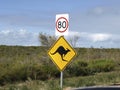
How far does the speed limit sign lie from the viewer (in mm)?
21250

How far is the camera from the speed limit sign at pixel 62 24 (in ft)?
69.7

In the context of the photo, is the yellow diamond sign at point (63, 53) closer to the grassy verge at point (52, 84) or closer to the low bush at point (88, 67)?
the grassy verge at point (52, 84)

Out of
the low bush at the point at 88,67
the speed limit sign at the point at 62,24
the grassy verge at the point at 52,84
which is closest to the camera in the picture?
the speed limit sign at the point at 62,24

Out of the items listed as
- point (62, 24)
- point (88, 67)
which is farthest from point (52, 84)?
point (88, 67)

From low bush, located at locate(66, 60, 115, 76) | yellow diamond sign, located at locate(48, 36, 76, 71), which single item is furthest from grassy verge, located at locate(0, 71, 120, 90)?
low bush, located at locate(66, 60, 115, 76)

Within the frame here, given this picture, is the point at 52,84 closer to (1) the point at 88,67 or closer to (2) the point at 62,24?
(2) the point at 62,24

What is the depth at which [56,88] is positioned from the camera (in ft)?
70.7

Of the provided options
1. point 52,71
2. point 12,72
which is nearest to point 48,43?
point 52,71

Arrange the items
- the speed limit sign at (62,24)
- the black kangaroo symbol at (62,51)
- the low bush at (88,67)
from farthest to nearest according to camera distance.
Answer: the low bush at (88,67) → the black kangaroo symbol at (62,51) → the speed limit sign at (62,24)

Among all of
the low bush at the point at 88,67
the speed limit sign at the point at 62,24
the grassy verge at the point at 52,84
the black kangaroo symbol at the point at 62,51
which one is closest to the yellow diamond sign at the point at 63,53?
the black kangaroo symbol at the point at 62,51

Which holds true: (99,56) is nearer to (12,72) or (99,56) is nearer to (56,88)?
(12,72)

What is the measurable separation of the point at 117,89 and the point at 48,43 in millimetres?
24795

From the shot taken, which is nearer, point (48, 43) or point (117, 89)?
point (117, 89)

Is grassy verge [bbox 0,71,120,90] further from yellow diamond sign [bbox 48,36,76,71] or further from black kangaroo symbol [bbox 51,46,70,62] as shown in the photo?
black kangaroo symbol [bbox 51,46,70,62]
